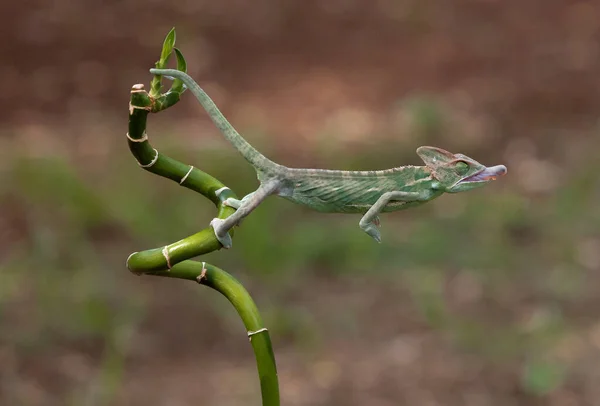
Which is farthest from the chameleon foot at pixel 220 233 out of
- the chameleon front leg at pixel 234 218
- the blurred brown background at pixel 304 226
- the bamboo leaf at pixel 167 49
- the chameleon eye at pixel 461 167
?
the blurred brown background at pixel 304 226

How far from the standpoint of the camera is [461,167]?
1.20 metres

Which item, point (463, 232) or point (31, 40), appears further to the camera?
point (31, 40)

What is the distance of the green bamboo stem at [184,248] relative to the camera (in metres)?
1.14

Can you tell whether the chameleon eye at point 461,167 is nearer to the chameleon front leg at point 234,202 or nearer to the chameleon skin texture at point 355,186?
the chameleon skin texture at point 355,186

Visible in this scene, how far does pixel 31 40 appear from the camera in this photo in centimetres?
667

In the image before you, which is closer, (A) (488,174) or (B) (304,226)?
(A) (488,174)

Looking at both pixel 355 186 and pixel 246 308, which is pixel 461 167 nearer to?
pixel 355 186

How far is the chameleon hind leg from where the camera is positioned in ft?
3.85

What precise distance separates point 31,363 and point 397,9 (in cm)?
478

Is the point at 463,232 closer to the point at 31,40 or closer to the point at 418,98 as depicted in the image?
the point at 418,98

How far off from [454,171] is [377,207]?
12 centimetres

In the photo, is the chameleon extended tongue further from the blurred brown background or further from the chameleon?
the blurred brown background

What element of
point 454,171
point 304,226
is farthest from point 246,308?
point 304,226

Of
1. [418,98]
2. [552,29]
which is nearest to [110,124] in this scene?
[418,98]
